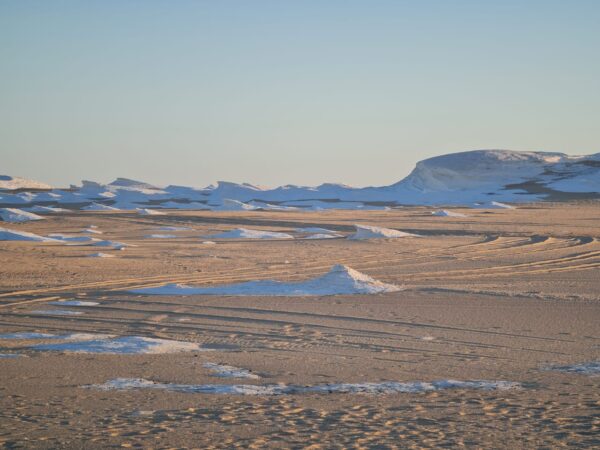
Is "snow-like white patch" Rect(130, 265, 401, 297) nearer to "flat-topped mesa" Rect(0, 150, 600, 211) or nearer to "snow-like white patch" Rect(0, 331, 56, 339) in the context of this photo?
"snow-like white patch" Rect(0, 331, 56, 339)

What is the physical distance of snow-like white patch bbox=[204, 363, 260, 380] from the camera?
7566mm

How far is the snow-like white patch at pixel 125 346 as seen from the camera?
867 centimetres

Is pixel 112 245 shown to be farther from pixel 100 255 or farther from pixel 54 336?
pixel 54 336

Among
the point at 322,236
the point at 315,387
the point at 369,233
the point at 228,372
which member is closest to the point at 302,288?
the point at 228,372

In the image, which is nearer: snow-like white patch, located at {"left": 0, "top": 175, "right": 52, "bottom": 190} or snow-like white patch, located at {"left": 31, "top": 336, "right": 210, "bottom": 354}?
snow-like white patch, located at {"left": 31, "top": 336, "right": 210, "bottom": 354}

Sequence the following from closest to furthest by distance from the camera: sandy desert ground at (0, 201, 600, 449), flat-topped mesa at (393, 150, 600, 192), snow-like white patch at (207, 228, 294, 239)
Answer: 1. sandy desert ground at (0, 201, 600, 449)
2. snow-like white patch at (207, 228, 294, 239)
3. flat-topped mesa at (393, 150, 600, 192)

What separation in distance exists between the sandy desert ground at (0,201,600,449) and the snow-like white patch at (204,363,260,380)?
45 millimetres

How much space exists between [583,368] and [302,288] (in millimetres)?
6422

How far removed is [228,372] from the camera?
773cm

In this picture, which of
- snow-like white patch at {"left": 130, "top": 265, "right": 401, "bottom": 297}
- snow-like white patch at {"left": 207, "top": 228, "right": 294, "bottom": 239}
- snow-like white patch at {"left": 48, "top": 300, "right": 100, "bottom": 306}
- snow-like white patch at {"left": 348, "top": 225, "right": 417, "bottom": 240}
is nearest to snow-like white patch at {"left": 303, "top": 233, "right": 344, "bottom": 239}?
snow-like white patch at {"left": 207, "top": 228, "right": 294, "bottom": 239}

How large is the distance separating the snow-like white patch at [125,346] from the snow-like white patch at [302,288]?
4266 mm

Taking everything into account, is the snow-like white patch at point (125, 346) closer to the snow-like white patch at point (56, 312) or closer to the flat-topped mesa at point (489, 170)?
the snow-like white patch at point (56, 312)

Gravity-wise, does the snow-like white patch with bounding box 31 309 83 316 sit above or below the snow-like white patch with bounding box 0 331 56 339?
above

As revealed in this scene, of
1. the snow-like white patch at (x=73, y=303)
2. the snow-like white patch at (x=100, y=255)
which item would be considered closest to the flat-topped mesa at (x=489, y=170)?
the snow-like white patch at (x=100, y=255)
